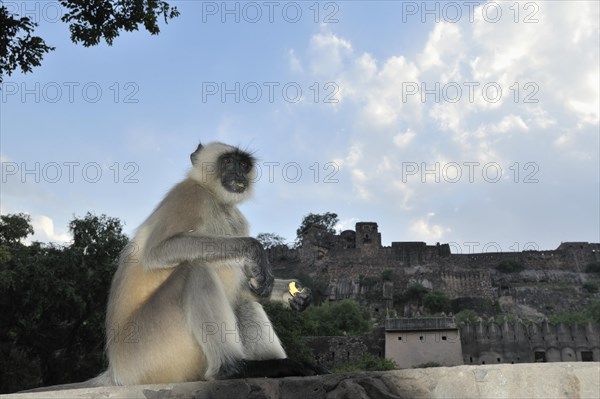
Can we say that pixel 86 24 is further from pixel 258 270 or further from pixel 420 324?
pixel 420 324

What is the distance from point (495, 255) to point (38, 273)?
72055mm

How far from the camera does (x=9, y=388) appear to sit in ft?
60.5

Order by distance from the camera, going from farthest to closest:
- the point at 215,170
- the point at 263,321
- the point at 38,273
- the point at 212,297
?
the point at 38,273
the point at 215,170
the point at 263,321
the point at 212,297

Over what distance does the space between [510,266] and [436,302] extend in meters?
18.3

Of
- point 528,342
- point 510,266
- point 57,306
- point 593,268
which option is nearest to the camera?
point 57,306

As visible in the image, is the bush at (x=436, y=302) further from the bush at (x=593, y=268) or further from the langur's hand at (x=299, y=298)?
the langur's hand at (x=299, y=298)

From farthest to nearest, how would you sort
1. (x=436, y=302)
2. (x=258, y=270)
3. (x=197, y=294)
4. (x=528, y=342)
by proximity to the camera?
(x=436, y=302) < (x=528, y=342) < (x=258, y=270) < (x=197, y=294)

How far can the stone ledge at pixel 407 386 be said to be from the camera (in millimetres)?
3008

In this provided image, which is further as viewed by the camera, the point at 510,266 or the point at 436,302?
the point at 510,266

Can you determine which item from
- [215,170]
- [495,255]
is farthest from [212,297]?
[495,255]

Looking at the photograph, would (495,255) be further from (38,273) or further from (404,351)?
(38,273)

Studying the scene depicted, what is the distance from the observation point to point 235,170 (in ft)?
14.9

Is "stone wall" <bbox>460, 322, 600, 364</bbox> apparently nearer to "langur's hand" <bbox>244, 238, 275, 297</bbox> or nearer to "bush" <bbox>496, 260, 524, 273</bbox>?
"bush" <bbox>496, 260, 524, 273</bbox>

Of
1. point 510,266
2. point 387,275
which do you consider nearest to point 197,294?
point 387,275
